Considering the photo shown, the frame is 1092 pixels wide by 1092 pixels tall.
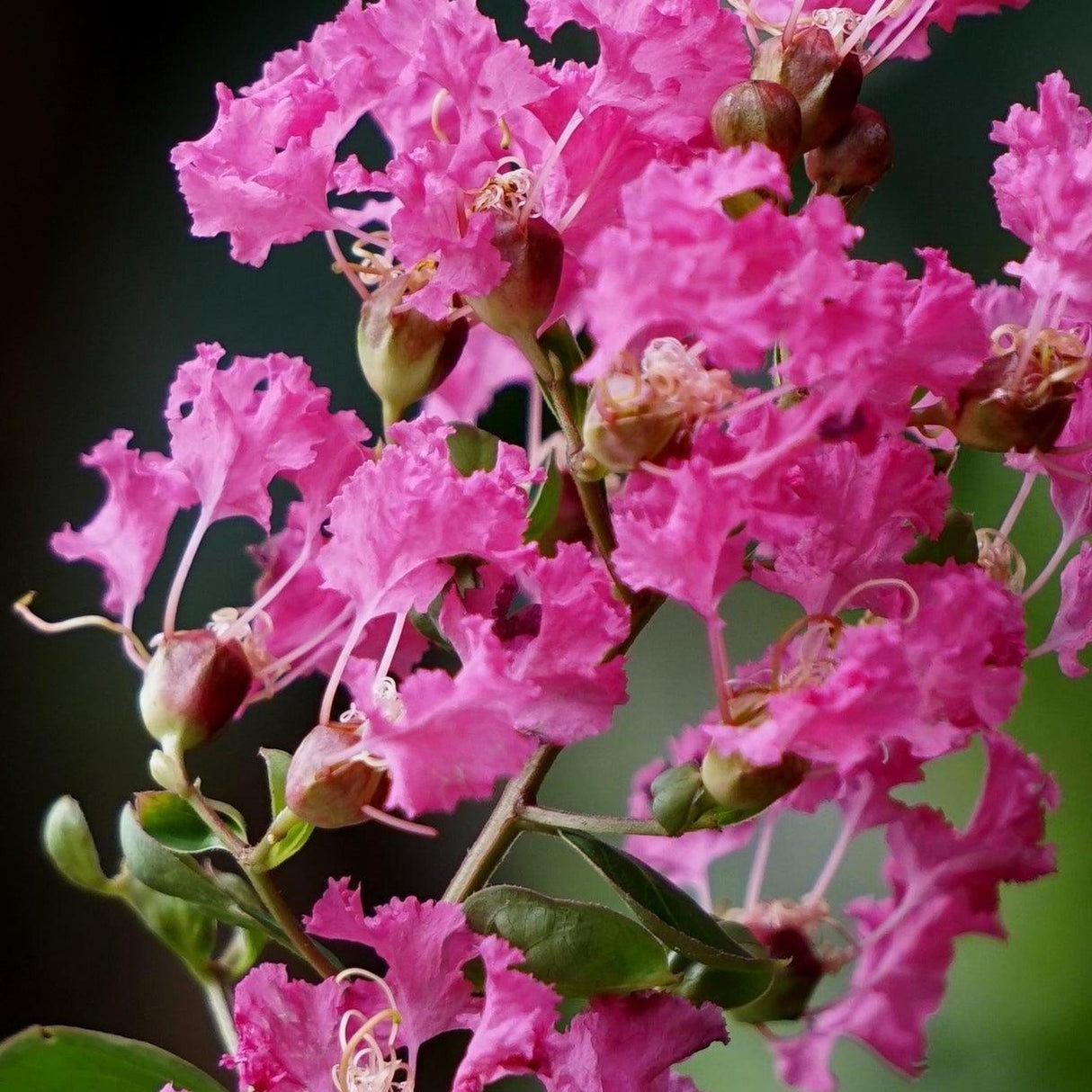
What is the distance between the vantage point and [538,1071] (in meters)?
0.53

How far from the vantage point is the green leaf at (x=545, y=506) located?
60cm

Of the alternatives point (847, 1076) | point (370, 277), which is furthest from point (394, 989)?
point (847, 1076)

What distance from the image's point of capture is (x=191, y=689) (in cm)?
57

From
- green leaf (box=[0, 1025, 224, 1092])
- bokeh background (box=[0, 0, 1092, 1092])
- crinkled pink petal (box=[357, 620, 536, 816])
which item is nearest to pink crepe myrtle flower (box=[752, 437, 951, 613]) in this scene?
crinkled pink petal (box=[357, 620, 536, 816])

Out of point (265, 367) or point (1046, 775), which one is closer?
point (265, 367)

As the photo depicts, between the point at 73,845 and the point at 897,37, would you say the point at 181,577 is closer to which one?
the point at 73,845

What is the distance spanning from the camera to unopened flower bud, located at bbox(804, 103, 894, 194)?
1.90ft

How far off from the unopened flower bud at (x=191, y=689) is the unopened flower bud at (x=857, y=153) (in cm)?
32

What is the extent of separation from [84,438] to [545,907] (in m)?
1.22

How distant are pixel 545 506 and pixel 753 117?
18 centimetres

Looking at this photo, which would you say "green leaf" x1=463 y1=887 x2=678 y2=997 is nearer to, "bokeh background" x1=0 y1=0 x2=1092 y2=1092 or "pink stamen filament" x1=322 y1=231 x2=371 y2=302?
"pink stamen filament" x1=322 y1=231 x2=371 y2=302

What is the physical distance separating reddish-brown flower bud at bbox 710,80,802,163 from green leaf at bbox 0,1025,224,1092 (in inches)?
17.7

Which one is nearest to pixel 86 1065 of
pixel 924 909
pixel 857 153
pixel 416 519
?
pixel 416 519

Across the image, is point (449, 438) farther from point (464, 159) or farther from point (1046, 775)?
point (1046, 775)
